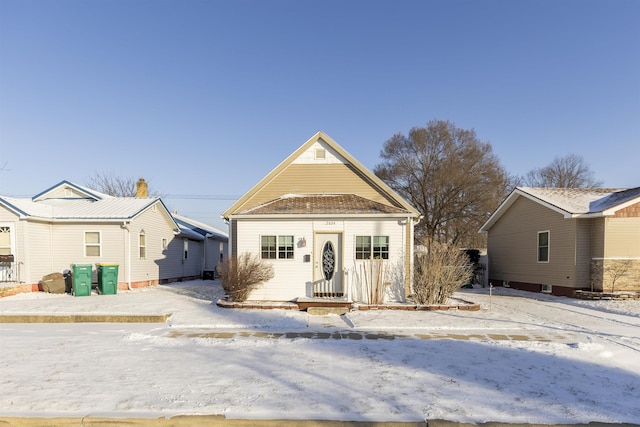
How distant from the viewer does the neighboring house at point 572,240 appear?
41.3 ft

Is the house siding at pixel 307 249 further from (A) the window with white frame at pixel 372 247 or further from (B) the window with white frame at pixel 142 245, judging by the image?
(B) the window with white frame at pixel 142 245

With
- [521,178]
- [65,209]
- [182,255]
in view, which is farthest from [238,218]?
[521,178]

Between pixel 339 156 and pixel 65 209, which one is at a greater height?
pixel 339 156

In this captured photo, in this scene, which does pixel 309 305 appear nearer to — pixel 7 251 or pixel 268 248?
pixel 268 248

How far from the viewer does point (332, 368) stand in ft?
17.0

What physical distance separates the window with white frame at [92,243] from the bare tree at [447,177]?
23451mm

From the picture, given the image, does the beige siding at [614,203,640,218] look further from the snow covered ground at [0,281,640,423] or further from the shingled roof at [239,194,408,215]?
the shingled roof at [239,194,408,215]

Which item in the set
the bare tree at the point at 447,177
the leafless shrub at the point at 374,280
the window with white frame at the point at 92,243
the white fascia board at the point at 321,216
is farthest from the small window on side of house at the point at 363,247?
the bare tree at the point at 447,177

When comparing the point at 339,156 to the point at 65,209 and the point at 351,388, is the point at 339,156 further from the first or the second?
→ the point at 65,209

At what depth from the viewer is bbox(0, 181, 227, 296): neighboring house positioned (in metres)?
13.4

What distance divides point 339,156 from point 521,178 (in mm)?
36529

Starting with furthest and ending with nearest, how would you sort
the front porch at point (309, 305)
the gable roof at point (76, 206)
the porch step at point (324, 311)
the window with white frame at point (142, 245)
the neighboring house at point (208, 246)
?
1. the neighboring house at point (208, 246)
2. the window with white frame at point (142, 245)
3. the gable roof at point (76, 206)
4. the front porch at point (309, 305)
5. the porch step at point (324, 311)

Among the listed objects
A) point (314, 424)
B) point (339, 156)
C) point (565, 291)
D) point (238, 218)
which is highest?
point (339, 156)

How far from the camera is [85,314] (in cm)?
887
